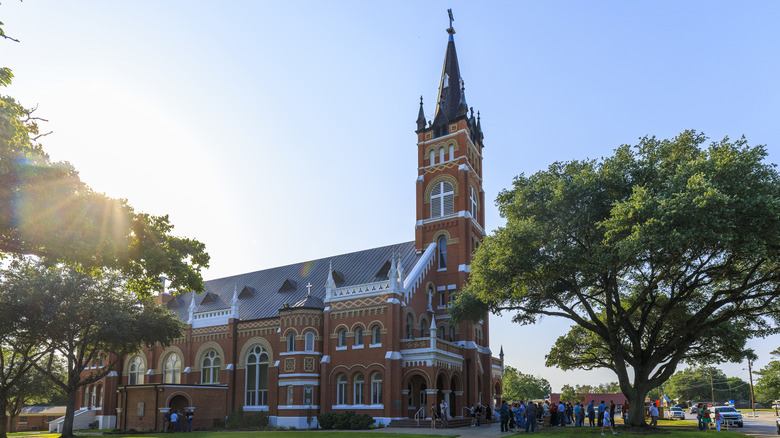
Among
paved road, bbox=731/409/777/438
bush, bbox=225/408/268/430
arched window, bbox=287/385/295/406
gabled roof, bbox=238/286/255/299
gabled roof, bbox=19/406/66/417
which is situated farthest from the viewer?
gabled roof, bbox=19/406/66/417

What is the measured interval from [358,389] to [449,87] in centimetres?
2539

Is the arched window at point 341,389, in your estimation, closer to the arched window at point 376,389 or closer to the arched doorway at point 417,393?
the arched window at point 376,389

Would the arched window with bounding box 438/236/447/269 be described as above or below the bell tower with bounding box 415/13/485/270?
below

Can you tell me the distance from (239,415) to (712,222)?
1219 inches

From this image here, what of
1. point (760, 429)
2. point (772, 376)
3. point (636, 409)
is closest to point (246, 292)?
point (636, 409)

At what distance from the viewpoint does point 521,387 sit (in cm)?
8994

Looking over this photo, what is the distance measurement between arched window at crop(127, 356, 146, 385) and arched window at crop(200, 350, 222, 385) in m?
7.60

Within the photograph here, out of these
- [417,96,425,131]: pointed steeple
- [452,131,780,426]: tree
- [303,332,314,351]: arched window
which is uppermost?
[417,96,425,131]: pointed steeple

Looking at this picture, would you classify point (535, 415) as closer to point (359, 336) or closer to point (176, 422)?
point (359, 336)

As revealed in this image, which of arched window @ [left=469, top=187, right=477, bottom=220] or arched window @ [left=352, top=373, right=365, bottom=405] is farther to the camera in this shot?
arched window @ [left=469, top=187, right=477, bottom=220]

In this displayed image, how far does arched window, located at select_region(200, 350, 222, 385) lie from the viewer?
1690 inches

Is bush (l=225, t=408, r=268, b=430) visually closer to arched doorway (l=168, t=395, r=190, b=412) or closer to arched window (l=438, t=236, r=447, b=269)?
arched doorway (l=168, t=395, r=190, b=412)

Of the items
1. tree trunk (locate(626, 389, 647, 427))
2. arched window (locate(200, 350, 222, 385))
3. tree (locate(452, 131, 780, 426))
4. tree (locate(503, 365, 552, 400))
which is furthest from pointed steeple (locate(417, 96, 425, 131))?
tree (locate(503, 365, 552, 400))

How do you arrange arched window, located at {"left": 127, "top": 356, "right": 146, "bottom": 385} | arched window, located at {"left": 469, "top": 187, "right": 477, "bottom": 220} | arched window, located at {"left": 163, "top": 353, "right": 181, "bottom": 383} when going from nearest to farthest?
arched window, located at {"left": 469, "top": 187, "right": 477, "bottom": 220}
arched window, located at {"left": 163, "top": 353, "right": 181, "bottom": 383}
arched window, located at {"left": 127, "top": 356, "right": 146, "bottom": 385}
